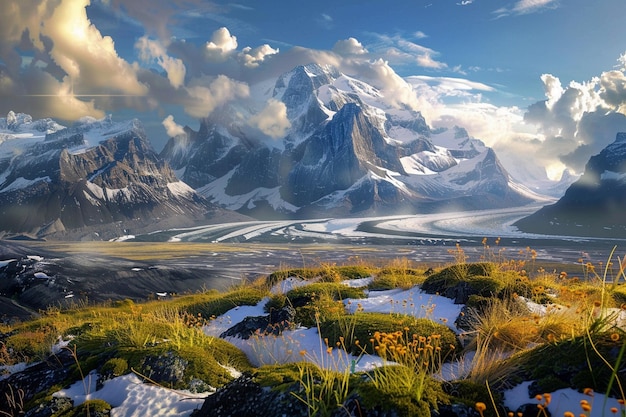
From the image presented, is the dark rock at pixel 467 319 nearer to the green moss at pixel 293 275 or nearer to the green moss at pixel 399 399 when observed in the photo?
the green moss at pixel 399 399

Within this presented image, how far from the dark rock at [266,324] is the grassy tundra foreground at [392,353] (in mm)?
84

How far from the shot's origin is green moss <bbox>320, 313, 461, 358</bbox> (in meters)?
7.04

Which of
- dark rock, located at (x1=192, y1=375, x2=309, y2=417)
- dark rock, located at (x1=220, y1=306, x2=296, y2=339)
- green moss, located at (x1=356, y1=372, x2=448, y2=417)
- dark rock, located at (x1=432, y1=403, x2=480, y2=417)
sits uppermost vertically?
green moss, located at (x1=356, y1=372, x2=448, y2=417)

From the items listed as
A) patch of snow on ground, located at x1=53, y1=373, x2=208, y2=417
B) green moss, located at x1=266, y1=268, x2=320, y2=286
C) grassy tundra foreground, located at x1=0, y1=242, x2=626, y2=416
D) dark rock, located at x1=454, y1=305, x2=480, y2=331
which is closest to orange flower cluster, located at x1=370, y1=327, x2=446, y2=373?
grassy tundra foreground, located at x1=0, y1=242, x2=626, y2=416

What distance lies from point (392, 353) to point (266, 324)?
13.4 feet

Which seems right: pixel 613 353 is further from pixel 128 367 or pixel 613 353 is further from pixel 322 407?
pixel 128 367

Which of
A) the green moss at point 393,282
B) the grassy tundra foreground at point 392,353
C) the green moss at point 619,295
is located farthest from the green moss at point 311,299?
the green moss at point 619,295

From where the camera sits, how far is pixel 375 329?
728 cm

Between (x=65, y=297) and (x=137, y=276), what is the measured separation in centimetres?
2151

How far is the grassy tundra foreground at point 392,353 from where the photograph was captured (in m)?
4.20

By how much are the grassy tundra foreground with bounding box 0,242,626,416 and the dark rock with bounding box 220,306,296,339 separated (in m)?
0.08

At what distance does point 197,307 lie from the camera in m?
13.4

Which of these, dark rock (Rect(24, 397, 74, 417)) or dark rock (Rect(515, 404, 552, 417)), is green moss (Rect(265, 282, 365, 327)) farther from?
dark rock (Rect(515, 404, 552, 417))

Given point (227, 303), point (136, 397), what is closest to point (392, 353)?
point (136, 397)
